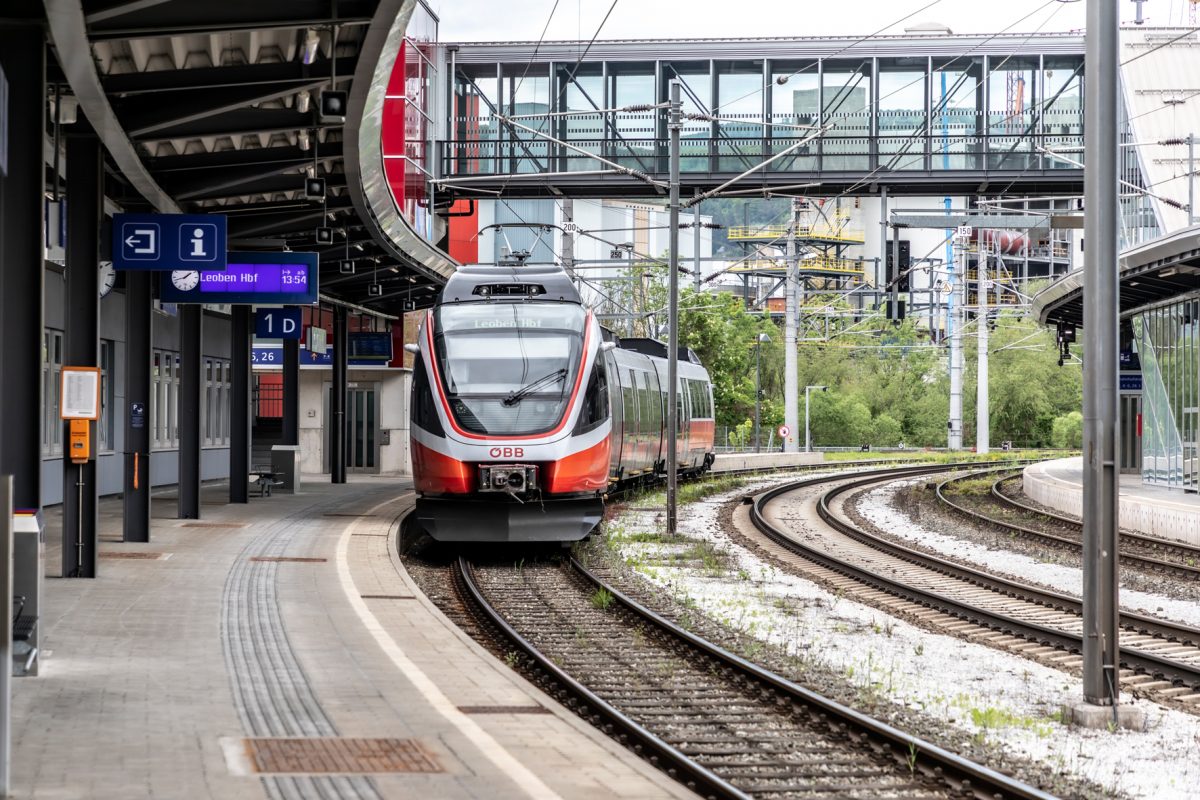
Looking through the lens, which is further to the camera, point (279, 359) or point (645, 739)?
point (279, 359)

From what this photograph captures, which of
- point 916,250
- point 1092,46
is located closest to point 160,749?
point 1092,46

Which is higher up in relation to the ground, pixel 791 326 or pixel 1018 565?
pixel 791 326

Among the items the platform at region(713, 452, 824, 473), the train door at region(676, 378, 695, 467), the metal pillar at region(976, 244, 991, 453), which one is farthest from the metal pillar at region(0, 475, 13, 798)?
the metal pillar at region(976, 244, 991, 453)

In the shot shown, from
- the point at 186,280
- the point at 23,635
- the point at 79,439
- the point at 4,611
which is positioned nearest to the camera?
the point at 4,611

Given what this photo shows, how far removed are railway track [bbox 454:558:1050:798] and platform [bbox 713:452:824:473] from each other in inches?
1363

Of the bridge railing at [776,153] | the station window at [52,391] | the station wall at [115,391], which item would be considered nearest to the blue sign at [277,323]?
the station wall at [115,391]

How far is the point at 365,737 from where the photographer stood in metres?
8.49

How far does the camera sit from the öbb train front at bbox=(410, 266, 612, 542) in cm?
1897

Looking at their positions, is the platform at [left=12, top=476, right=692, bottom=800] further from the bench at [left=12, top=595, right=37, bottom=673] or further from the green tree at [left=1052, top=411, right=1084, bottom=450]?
the green tree at [left=1052, top=411, right=1084, bottom=450]

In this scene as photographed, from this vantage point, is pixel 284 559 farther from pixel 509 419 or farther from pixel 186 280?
pixel 186 280

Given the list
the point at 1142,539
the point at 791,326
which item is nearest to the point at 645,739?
the point at 1142,539

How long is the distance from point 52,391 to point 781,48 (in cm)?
1689

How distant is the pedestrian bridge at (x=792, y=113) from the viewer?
3291cm

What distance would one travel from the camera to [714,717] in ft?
33.2
